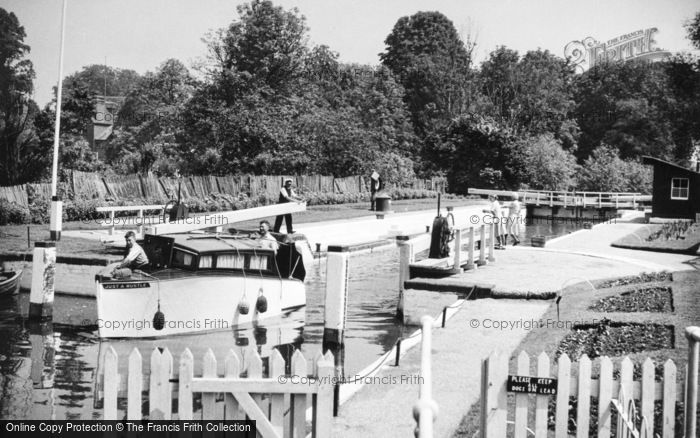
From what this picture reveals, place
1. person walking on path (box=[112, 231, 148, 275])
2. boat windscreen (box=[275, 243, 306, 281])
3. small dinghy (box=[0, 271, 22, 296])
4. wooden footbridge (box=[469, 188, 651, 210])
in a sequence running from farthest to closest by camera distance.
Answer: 1. wooden footbridge (box=[469, 188, 651, 210])
2. small dinghy (box=[0, 271, 22, 296])
3. boat windscreen (box=[275, 243, 306, 281])
4. person walking on path (box=[112, 231, 148, 275])

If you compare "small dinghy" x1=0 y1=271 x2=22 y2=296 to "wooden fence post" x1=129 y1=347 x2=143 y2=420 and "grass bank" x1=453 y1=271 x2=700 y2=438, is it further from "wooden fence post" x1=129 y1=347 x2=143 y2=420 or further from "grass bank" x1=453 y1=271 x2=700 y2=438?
"wooden fence post" x1=129 y1=347 x2=143 y2=420

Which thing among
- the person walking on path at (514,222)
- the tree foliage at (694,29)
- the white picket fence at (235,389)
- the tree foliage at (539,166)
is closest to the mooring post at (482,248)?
the person walking on path at (514,222)

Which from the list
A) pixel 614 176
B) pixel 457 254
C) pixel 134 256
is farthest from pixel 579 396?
pixel 614 176

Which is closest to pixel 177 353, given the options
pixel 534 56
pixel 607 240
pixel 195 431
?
pixel 195 431

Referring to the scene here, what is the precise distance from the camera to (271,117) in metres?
Result: 38.3

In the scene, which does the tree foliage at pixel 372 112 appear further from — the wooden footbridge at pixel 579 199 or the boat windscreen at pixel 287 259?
the boat windscreen at pixel 287 259

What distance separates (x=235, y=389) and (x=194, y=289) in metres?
8.15

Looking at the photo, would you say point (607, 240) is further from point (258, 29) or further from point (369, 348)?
point (258, 29)

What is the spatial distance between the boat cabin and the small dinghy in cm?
462

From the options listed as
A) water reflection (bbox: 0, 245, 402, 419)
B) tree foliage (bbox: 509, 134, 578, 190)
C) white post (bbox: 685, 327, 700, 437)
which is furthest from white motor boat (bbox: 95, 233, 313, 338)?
tree foliage (bbox: 509, 134, 578, 190)

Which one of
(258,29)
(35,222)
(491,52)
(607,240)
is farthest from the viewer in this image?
(491,52)

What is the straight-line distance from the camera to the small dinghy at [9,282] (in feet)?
54.7

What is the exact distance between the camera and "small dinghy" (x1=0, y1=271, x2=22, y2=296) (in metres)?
16.7

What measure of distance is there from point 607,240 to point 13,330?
2101 cm
